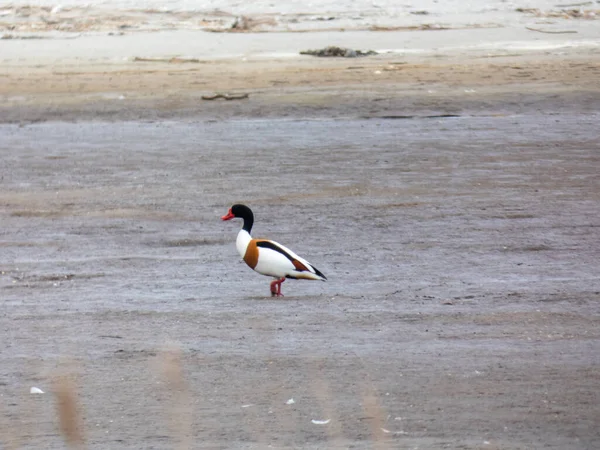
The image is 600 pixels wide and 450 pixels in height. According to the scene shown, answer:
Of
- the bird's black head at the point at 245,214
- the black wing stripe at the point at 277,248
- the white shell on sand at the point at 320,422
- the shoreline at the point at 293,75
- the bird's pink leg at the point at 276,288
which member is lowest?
the shoreline at the point at 293,75

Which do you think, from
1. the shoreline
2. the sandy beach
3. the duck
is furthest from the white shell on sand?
the shoreline

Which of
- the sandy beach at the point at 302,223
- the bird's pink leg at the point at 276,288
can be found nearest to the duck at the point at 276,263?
the bird's pink leg at the point at 276,288

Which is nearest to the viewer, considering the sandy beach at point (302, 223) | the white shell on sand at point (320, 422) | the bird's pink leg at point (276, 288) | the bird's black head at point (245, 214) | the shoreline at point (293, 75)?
the white shell on sand at point (320, 422)

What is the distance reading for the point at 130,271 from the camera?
9539 millimetres

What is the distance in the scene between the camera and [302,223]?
11227 millimetres

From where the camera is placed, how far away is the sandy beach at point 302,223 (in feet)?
20.8

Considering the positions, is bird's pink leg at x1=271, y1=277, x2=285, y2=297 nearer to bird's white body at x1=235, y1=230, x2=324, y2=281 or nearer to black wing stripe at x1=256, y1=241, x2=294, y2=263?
bird's white body at x1=235, y1=230, x2=324, y2=281

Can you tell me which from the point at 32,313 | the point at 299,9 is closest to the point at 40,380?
the point at 32,313

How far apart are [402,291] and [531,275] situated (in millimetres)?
1069

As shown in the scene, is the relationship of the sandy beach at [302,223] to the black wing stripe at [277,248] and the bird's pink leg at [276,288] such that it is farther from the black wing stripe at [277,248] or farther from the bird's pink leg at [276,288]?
the black wing stripe at [277,248]

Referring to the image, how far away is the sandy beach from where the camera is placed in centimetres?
634

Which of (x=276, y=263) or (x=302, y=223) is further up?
(x=276, y=263)

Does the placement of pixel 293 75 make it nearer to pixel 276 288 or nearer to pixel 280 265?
pixel 276 288

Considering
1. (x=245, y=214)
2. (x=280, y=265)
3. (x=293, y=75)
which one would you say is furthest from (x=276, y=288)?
(x=293, y=75)
